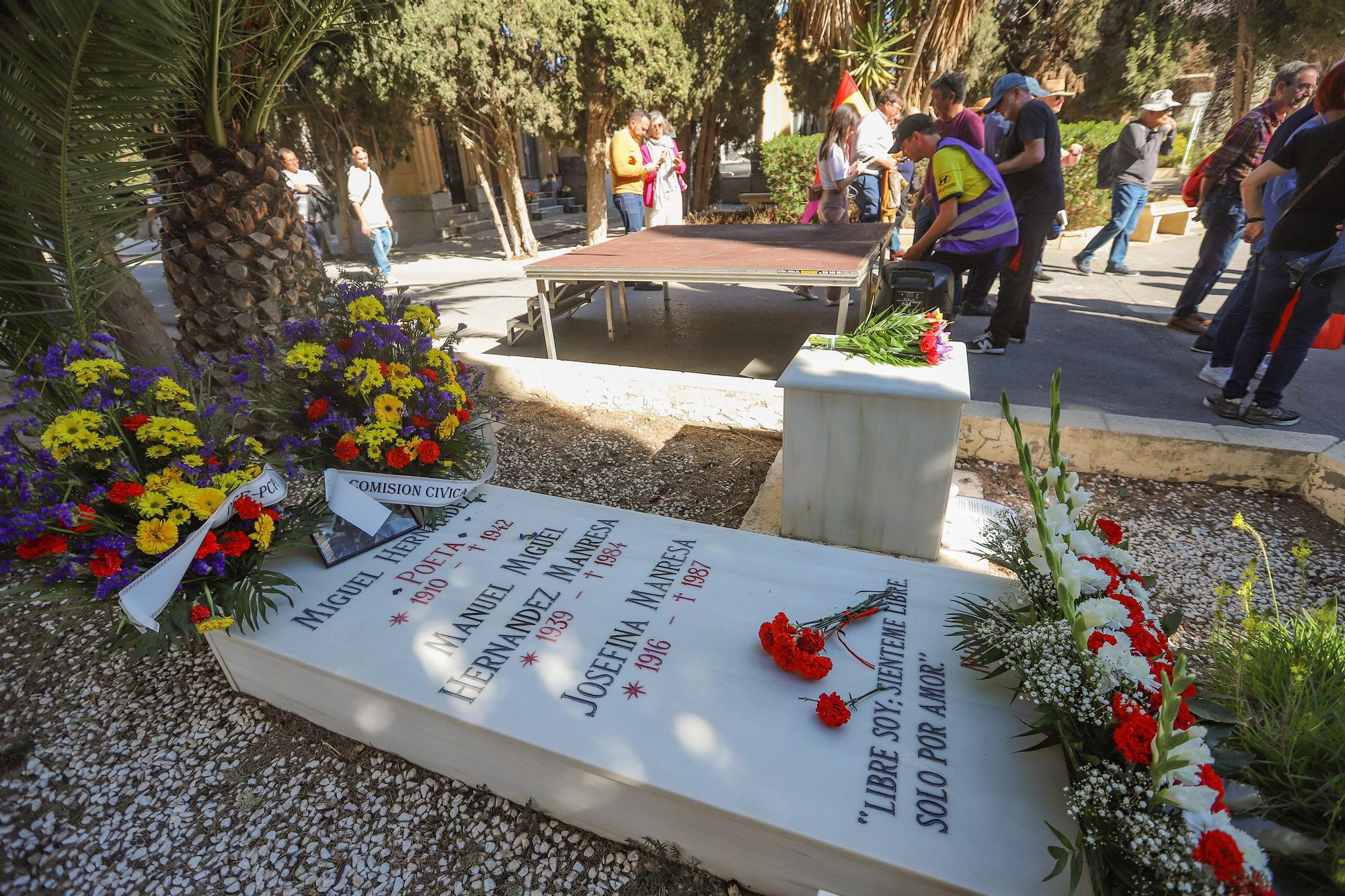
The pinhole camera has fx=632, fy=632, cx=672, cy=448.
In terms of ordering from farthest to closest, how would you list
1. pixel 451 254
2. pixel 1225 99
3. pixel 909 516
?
pixel 1225 99
pixel 451 254
pixel 909 516

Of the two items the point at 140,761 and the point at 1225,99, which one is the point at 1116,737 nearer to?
the point at 140,761

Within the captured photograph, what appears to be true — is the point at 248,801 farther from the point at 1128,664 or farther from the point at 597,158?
the point at 597,158

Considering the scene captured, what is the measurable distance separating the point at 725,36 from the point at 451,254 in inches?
237

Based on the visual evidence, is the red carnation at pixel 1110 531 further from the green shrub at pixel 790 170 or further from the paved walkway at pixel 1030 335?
the green shrub at pixel 790 170

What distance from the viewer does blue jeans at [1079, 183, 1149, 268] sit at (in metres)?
6.25

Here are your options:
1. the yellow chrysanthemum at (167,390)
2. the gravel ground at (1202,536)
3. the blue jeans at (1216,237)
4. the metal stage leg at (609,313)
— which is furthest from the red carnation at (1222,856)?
the metal stage leg at (609,313)

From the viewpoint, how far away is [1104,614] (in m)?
1.39

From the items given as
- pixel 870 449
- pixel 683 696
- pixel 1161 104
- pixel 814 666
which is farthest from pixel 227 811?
pixel 1161 104

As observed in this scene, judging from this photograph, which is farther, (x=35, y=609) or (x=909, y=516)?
(x=909, y=516)

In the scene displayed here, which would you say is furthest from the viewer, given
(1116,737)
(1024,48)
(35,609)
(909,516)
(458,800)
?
(1024,48)

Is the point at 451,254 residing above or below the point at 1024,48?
below

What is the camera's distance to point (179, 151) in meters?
3.07

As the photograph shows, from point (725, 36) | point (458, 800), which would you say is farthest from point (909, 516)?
point (725, 36)

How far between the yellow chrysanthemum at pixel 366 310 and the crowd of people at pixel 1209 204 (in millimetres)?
3288
